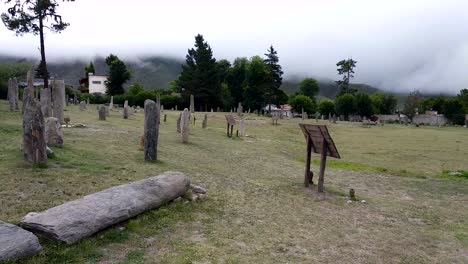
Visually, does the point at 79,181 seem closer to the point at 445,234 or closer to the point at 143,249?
the point at 143,249

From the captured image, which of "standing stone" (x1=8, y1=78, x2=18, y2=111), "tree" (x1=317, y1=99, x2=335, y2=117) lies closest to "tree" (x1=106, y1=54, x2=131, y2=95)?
"tree" (x1=317, y1=99, x2=335, y2=117)

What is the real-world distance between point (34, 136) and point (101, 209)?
5160mm

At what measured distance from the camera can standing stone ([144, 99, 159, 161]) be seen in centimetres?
1500

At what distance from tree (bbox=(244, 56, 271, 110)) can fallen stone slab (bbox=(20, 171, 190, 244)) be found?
76.5m

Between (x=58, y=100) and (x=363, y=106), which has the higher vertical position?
(x=58, y=100)

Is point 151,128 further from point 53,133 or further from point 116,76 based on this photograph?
point 116,76

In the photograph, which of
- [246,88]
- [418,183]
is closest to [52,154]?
[418,183]

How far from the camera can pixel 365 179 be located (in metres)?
17.7

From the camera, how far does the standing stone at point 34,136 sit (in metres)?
11.6

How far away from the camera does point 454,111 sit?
336 ft

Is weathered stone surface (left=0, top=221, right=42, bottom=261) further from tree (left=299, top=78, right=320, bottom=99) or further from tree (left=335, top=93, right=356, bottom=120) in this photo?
tree (left=299, top=78, right=320, bottom=99)

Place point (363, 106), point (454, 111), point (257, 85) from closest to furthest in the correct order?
point (257, 85), point (363, 106), point (454, 111)

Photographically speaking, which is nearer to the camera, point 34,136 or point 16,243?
point 16,243

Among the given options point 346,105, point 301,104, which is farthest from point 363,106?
point 301,104
